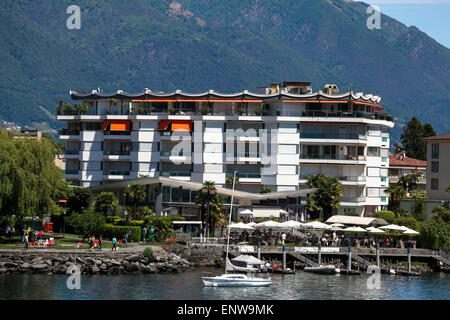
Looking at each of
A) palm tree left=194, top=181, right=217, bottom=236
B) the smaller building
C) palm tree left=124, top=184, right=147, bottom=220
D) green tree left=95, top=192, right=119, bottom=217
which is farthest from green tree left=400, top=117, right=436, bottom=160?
green tree left=95, top=192, right=119, bottom=217

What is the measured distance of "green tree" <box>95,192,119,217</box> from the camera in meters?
94.7

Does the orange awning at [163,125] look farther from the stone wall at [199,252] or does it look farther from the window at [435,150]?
the window at [435,150]

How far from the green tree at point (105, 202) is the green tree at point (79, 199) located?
2.92 metres

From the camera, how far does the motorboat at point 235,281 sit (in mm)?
70375

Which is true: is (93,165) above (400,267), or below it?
above

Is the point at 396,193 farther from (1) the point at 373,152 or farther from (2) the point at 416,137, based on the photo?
(2) the point at 416,137

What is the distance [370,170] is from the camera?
119250 mm

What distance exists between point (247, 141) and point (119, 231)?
33.2m

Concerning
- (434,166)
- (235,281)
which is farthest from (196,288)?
(434,166)

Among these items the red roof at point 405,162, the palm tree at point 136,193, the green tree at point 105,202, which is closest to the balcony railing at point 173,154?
the palm tree at point 136,193

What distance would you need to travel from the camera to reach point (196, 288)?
227 feet

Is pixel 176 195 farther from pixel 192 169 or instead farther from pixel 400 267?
pixel 400 267
